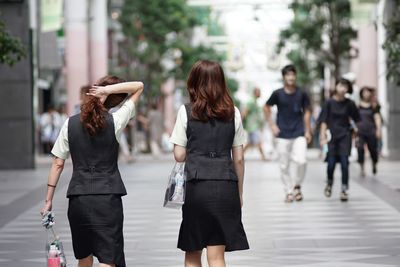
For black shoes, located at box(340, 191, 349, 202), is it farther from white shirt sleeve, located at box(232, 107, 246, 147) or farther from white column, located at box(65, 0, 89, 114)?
white column, located at box(65, 0, 89, 114)

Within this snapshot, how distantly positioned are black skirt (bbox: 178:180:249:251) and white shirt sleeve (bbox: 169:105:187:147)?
0.28 meters

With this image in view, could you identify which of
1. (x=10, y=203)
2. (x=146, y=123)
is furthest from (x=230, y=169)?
(x=146, y=123)

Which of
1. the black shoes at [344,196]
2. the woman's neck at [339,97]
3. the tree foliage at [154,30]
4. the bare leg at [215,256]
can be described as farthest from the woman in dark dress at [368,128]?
the tree foliage at [154,30]

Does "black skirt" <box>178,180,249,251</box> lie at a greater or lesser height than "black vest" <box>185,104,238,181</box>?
lesser

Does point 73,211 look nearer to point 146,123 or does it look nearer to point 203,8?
point 146,123

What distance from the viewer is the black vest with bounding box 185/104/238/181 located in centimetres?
883

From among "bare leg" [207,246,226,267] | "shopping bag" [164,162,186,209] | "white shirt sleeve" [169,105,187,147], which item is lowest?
"bare leg" [207,246,226,267]

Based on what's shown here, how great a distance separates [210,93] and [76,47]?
3795cm

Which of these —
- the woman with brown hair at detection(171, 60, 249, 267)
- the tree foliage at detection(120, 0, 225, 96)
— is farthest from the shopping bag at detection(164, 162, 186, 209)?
the tree foliage at detection(120, 0, 225, 96)

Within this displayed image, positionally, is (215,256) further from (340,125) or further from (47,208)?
(340,125)

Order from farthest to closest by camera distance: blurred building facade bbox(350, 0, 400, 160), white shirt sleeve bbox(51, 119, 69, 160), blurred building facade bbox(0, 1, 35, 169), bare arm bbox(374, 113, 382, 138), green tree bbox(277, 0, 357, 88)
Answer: green tree bbox(277, 0, 357, 88), blurred building facade bbox(350, 0, 400, 160), blurred building facade bbox(0, 1, 35, 169), bare arm bbox(374, 113, 382, 138), white shirt sleeve bbox(51, 119, 69, 160)

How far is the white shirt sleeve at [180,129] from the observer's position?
8.86 m

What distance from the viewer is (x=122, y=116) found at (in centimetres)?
884

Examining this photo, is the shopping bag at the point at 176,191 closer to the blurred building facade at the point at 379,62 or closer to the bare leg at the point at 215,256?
the bare leg at the point at 215,256
